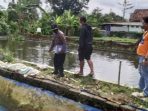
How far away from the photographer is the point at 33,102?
26.5ft

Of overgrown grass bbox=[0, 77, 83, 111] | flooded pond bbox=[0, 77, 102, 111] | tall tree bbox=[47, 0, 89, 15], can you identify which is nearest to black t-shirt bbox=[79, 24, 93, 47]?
flooded pond bbox=[0, 77, 102, 111]

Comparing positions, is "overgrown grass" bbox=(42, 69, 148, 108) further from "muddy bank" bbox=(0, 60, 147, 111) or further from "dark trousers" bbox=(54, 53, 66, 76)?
"dark trousers" bbox=(54, 53, 66, 76)

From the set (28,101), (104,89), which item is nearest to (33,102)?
(28,101)

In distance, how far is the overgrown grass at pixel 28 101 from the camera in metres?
7.85

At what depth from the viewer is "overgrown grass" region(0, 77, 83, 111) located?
785cm

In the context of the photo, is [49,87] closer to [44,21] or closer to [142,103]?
[142,103]

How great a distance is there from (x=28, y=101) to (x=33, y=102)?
21cm

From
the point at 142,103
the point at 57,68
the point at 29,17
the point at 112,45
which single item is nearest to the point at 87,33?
the point at 57,68

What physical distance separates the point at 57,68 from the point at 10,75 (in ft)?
4.87

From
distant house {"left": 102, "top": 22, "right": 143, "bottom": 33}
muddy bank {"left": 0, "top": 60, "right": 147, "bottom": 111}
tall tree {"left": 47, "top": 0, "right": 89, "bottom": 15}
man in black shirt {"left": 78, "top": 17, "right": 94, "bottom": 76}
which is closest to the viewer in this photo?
muddy bank {"left": 0, "top": 60, "right": 147, "bottom": 111}

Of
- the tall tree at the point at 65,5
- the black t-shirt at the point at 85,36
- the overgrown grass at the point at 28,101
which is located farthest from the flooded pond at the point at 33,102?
the tall tree at the point at 65,5

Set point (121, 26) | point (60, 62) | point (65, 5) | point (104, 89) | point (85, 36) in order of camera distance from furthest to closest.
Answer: point (65, 5) → point (121, 26) → point (60, 62) → point (85, 36) → point (104, 89)

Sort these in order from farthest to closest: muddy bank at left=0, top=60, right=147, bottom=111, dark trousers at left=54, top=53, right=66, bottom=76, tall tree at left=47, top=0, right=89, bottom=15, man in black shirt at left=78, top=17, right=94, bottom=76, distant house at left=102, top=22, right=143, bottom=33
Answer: tall tree at left=47, top=0, right=89, bottom=15 < distant house at left=102, top=22, right=143, bottom=33 < dark trousers at left=54, top=53, right=66, bottom=76 < man in black shirt at left=78, top=17, right=94, bottom=76 < muddy bank at left=0, top=60, right=147, bottom=111

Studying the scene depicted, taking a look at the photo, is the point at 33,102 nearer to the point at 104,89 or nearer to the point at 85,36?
the point at 104,89
